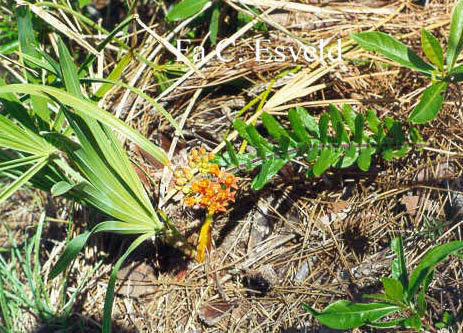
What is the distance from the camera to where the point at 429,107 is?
1473 millimetres

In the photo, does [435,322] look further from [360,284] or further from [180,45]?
[180,45]

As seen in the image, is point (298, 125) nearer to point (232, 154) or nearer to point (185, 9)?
point (232, 154)

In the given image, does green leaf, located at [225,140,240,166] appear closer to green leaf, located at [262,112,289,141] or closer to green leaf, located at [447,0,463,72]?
green leaf, located at [262,112,289,141]

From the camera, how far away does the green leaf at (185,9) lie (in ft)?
6.44

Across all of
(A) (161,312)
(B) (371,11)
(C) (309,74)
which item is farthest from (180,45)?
(A) (161,312)

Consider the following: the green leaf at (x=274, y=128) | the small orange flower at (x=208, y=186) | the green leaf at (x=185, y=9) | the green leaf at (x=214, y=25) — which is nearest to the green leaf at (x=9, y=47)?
the green leaf at (x=185, y=9)

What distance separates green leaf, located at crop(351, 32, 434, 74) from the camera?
5.05ft

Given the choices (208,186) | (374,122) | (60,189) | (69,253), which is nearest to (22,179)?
(60,189)

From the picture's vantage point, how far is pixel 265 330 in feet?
5.67

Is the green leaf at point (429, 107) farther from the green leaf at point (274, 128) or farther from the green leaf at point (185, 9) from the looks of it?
the green leaf at point (185, 9)

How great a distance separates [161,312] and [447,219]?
1.00m

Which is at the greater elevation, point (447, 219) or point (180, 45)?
point (180, 45)

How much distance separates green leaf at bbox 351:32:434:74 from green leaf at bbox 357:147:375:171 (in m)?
0.27

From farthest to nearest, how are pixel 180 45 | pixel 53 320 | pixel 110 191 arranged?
pixel 180 45 < pixel 53 320 < pixel 110 191
